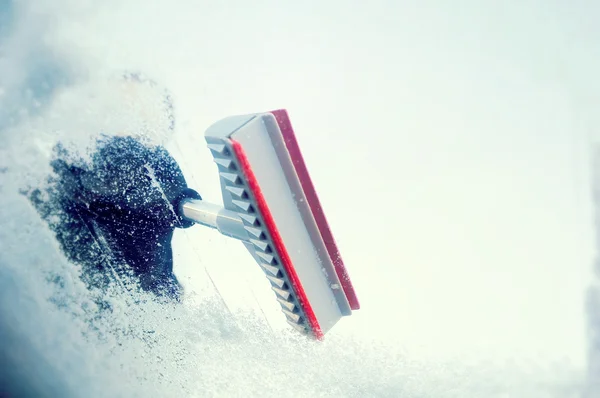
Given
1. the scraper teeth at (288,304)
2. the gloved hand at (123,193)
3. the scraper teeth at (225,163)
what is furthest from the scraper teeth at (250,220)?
the gloved hand at (123,193)

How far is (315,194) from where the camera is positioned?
98.5 inches

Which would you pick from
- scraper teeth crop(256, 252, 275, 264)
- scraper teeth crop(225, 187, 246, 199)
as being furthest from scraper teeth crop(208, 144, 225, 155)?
scraper teeth crop(256, 252, 275, 264)

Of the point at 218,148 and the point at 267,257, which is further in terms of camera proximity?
the point at 267,257

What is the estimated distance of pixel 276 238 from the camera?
234 cm

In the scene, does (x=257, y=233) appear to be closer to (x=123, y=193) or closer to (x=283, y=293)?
(x=283, y=293)

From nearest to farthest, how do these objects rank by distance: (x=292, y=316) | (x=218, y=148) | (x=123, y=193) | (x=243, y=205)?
1. (x=218, y=148)
2. (x=243, y=205)
3. (x=292, y=316)
4. (x=123, y=193)

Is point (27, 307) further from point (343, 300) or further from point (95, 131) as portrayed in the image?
point (343, 300)

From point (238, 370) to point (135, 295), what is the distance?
6.10 ft

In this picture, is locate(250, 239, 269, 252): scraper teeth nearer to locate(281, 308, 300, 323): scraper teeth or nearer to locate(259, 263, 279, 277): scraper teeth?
locate(259, 263, 279, 277): scraper teeth

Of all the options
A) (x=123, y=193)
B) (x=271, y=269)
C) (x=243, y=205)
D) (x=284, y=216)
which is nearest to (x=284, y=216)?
(x=284, y=216)

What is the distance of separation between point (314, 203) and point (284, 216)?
255 millimetres

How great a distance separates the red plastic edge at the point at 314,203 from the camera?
229 cm

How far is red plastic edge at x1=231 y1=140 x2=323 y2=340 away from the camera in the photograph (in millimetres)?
2114

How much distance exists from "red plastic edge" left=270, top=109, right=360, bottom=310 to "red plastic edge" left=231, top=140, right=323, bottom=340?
33 cm
